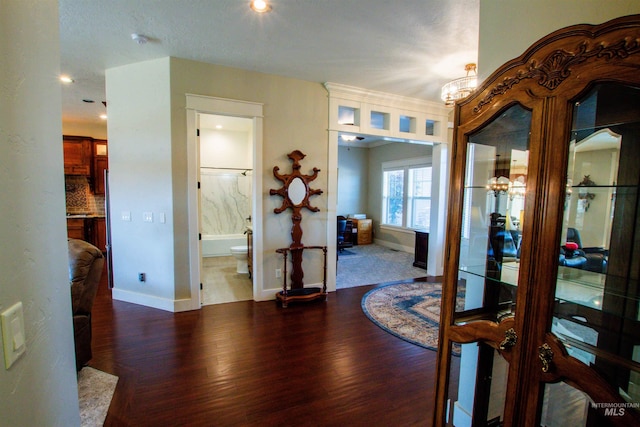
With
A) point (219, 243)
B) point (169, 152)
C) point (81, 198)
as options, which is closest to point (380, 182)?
point (219, 243)

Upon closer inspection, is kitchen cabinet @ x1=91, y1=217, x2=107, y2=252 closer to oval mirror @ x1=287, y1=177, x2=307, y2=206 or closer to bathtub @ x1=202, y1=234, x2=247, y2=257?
bathtub @ x1=202, y1=234, x2=247, y2=257

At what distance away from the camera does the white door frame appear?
3389mm

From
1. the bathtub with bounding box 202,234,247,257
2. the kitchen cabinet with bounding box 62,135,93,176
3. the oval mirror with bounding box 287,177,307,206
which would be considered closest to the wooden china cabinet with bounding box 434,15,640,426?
the oval mirror with bounding box 287,177,307,206

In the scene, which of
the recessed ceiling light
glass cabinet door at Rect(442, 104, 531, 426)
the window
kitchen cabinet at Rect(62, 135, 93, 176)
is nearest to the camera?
glass cabinet door at Rect(442, 104, 531, 426)

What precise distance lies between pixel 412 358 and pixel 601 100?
2.33 meters

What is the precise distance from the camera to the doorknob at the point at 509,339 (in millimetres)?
1036

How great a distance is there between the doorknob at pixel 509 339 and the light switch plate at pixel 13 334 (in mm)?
1408

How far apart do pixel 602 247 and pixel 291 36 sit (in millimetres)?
2825

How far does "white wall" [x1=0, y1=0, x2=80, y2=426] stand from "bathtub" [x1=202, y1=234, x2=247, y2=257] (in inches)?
228

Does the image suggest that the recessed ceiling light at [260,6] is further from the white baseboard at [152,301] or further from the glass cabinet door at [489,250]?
the white baseboard at [152,301]

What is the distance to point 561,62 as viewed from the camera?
0.91 m

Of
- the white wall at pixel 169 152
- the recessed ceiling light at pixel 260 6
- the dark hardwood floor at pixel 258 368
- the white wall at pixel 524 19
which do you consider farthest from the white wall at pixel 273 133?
the white wall at pixel 524 19

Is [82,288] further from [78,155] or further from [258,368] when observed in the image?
[78,155]

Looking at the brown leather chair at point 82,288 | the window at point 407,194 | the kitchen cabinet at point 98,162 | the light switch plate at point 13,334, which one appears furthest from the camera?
the window at point 407,194
